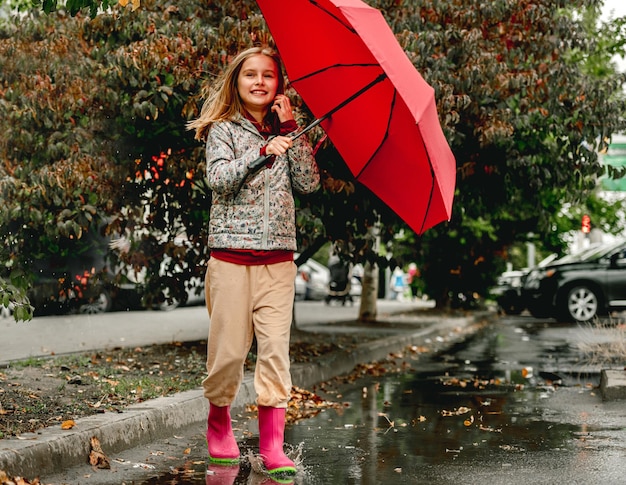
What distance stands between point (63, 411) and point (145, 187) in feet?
12.0

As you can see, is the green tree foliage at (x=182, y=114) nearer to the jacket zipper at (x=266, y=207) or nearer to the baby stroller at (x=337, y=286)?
the jacket zipper at (x=266, y=207)

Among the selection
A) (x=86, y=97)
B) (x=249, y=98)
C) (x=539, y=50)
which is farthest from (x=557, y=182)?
(x=249, y=98)

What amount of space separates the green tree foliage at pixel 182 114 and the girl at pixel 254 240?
118 inches

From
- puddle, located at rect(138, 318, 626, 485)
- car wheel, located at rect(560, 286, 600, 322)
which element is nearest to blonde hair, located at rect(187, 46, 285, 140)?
puddle, located at rect(138, 318, 626, 485)

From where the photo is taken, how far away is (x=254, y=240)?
15.6 feet

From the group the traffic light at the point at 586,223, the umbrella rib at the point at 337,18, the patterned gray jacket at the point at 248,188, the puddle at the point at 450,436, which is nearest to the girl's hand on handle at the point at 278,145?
the patterned gray jacket at the point at 248,188

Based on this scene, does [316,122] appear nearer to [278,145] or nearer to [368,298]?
[278,145]

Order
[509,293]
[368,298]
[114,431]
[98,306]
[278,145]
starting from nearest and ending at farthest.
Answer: [278,145] < [114,431] < [368,298] < [98,306] < [509,293]

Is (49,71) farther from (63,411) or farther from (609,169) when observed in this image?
(609,169)

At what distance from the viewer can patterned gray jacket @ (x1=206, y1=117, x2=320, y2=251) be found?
4.74 metres

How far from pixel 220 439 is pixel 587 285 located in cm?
1589

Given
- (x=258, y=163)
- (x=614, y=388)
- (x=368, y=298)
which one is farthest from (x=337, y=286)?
(x=258, y=163)

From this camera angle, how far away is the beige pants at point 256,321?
4.80 meters

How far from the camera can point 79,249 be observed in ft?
30.5
